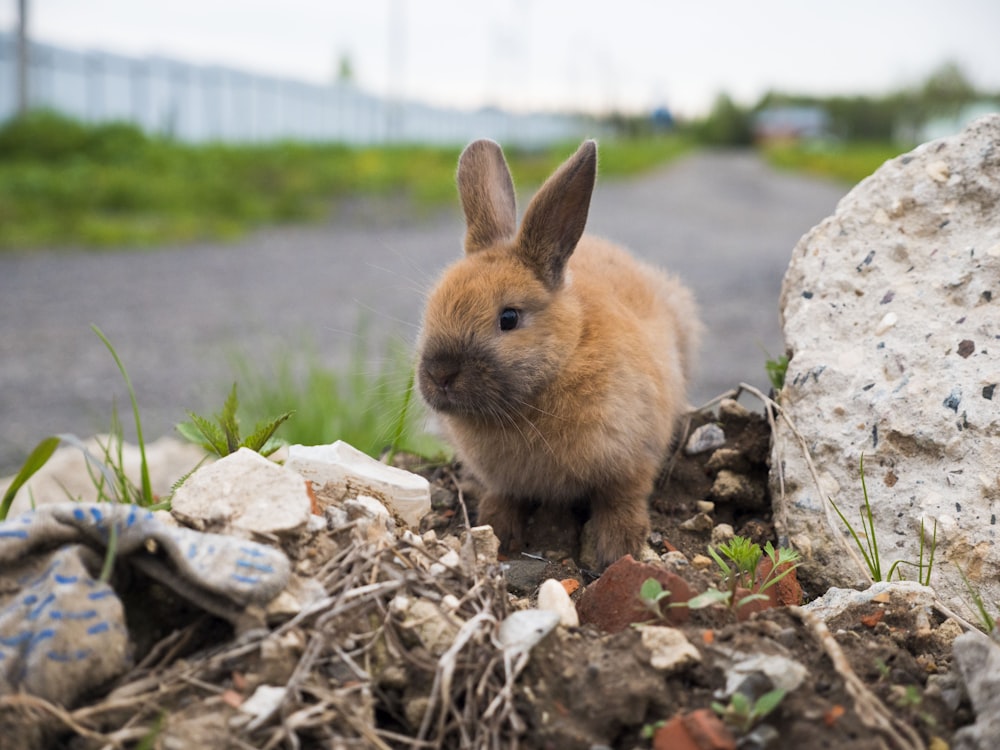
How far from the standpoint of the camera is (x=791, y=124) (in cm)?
5275

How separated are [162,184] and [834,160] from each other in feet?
76.3

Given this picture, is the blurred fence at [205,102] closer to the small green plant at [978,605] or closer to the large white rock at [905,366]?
the large white rock at [905,366]

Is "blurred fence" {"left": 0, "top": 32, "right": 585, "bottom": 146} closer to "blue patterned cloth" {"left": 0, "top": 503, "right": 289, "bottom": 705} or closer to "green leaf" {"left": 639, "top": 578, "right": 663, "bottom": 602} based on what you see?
"blue patterned cloth" {"left": 0, "top": 503, "right": 289, "bottom": 705}

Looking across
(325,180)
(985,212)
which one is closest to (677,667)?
(985,212)

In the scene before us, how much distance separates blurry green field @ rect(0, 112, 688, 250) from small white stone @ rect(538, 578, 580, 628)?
11.6 metres

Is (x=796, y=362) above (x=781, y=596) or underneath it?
above

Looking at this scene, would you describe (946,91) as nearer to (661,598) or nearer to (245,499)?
(661,598)

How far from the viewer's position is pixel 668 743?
5.72 ft

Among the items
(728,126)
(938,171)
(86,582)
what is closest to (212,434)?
(86,582)

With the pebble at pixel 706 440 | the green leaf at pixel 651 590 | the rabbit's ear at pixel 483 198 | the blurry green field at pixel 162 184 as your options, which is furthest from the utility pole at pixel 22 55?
the green leaf at pixel 651 590

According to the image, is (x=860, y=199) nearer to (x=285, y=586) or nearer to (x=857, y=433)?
(x=857, y=433)

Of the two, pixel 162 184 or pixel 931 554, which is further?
pixel 162 184

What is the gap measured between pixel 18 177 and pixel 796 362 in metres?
13.4

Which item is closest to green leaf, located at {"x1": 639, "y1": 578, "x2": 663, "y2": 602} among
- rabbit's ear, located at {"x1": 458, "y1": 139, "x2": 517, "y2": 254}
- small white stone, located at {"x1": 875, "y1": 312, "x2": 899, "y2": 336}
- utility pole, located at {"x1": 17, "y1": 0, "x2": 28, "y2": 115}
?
small white stone, located at {"x1": 875, "y1": 312, "x2": 899, "y2": 336}
